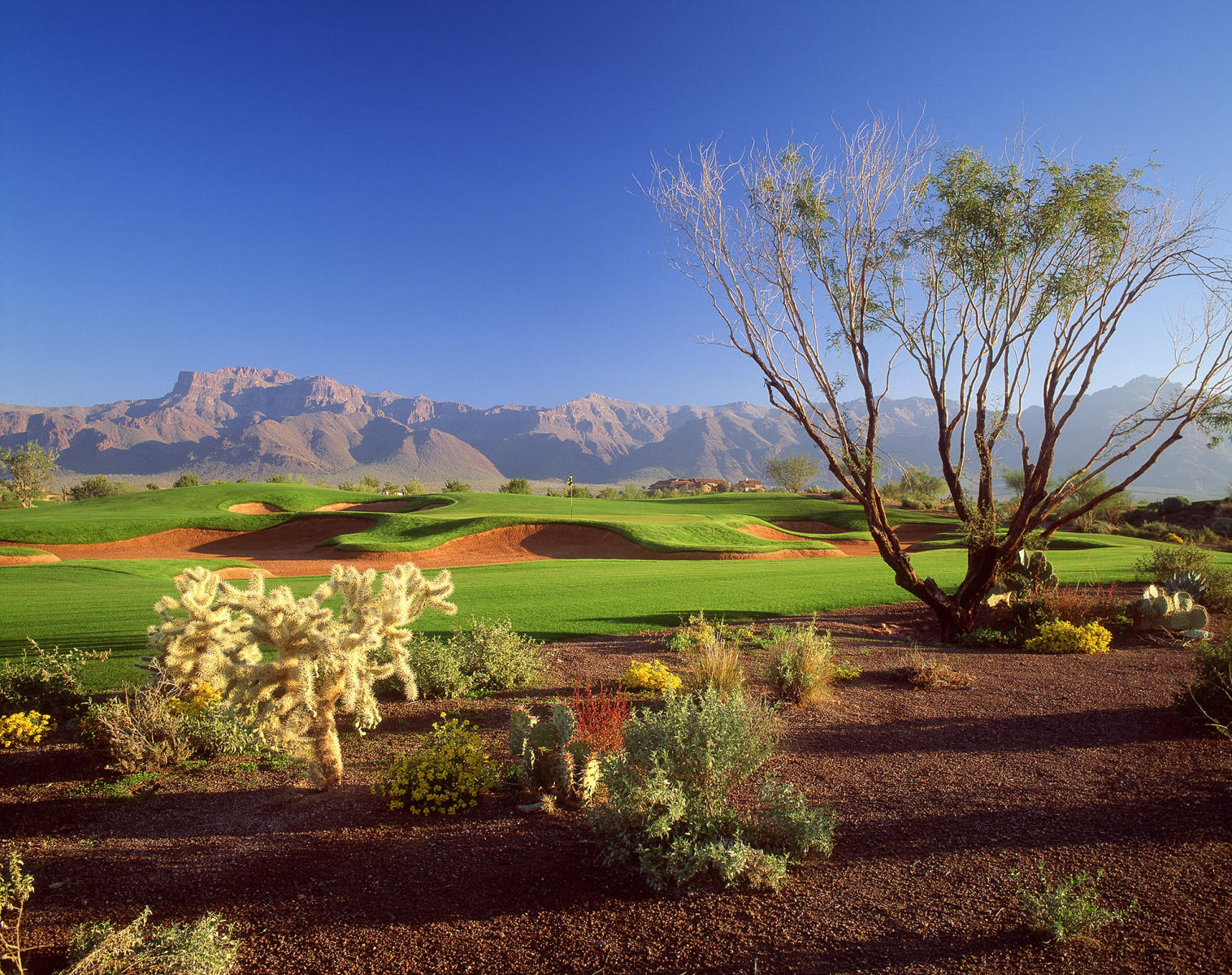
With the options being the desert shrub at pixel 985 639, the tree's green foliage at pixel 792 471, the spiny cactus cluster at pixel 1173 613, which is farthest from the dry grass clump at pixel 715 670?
the tree's green foliage at pixel 792 471

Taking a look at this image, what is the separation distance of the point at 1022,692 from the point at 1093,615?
18.8 feet

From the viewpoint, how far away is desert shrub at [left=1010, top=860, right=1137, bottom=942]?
3.47m

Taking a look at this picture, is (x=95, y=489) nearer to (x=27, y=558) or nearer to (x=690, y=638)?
(x=27, y=558)

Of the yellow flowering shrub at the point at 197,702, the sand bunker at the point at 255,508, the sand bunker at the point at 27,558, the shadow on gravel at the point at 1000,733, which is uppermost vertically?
the sand bunker at the point at 255,508

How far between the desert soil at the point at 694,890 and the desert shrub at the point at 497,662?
1.47 meters

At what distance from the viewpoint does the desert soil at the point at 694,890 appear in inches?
139

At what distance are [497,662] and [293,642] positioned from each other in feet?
12.9

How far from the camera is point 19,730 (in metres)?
6.69

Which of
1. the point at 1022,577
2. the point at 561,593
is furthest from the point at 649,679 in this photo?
the point at 1022,577

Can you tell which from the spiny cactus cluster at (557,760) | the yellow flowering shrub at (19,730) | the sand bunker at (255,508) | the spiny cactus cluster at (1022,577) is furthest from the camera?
the sand bunker at (255,508)

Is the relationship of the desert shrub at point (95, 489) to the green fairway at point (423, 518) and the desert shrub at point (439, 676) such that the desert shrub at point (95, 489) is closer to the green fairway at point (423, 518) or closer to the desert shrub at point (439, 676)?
the green fairway at point (423, 518)

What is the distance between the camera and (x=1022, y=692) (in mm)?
8477

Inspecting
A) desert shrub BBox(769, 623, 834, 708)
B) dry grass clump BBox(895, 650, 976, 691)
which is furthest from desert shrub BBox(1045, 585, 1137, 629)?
desert shrub BBox(769, 623, 834, 708)

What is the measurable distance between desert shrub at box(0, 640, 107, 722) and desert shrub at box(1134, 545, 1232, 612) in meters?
20.0
